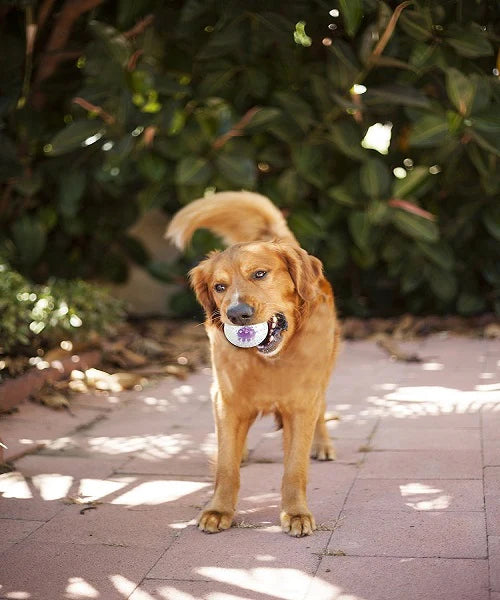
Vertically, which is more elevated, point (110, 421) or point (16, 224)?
point (16, 224)

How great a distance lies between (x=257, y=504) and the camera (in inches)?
137

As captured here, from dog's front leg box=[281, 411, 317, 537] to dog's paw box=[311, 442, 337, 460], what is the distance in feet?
2.45

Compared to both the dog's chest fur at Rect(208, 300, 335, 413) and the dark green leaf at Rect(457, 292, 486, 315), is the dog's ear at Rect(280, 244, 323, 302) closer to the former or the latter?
the dog's chest fur at Rect(208, 300, 335, 413)

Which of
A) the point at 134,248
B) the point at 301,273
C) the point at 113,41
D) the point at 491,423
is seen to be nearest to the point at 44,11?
the point at 113,41

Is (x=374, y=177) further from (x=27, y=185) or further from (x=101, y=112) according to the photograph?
(x=27, y=185)

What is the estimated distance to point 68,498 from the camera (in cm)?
355

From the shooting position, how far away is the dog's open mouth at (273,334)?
3.14m

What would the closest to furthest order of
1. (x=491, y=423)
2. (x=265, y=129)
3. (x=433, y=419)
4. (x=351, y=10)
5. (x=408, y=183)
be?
1. (x=351, y=10)
2. (x=491, y=423)
3. (x=433, y=419)
4. (x=265, y=129)
5. (x=408, y=183)

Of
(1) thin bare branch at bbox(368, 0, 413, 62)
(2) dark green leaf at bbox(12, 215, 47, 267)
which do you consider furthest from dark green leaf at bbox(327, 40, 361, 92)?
(2) dark green leaf at bbox(12, 215, 47, 267)

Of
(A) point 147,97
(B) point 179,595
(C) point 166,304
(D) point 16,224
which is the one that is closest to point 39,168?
(D) point 16,224

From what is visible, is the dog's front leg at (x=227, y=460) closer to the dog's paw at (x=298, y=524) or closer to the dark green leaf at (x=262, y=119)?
the dog's paw at (x=298, y=524)

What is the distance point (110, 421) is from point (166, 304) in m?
3.26

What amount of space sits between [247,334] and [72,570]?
3.33ft

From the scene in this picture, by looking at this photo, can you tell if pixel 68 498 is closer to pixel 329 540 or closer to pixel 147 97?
pixel 329 540
